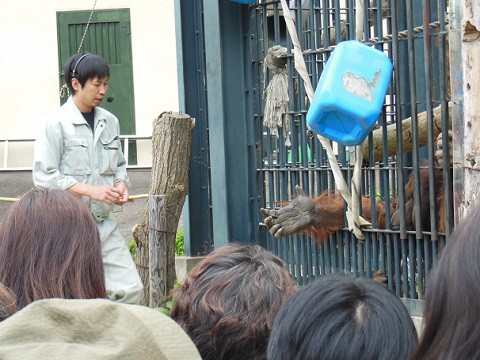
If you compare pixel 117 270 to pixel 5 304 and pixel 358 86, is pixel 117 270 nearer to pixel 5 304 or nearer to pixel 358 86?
pixel 358 86

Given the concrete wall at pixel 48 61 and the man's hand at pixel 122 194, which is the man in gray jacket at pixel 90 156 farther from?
the concrete wall at pixel 48 61

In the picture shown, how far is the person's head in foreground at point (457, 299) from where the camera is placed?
4.62 feet

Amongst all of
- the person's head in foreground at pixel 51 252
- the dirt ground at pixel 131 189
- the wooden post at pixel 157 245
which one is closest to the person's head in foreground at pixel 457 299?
the person's head in foreground at pixel 51 252

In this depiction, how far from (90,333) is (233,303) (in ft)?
2.79

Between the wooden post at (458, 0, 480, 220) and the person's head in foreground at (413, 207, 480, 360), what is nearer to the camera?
the person's head in foreground at (413, 207, 480, 360)

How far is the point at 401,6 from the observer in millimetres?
5262

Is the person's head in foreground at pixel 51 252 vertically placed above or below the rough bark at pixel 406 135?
below

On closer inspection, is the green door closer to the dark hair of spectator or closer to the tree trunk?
the tree trunk

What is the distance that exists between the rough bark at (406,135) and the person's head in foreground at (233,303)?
2296 mm

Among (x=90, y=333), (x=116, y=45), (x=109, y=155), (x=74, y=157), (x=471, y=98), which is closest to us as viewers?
(x=90, y=333)

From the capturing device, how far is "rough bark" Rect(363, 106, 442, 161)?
14.6 ft

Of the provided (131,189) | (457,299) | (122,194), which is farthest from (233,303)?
(131,189)

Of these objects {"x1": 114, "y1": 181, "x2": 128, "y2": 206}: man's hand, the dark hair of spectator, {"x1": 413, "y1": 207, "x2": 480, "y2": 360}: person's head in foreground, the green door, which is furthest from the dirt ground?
{"x1": 413, "y1": 207, "x2": 480, "y2": 360}: person's head in foreground

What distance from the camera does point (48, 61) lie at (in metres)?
11.3
